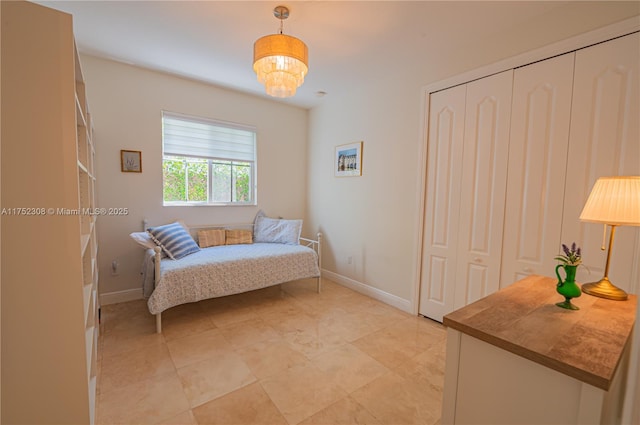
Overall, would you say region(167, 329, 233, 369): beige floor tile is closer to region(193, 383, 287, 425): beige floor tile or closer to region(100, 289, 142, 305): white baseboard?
region(193, 383, 287, 425): beige floor tile

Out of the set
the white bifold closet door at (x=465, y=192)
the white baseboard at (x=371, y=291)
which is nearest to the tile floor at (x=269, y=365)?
the white baseboard at (x=371, y=291)

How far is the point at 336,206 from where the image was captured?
12.7 ft

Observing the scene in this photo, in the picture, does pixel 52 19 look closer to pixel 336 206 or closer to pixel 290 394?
pixel 290 394

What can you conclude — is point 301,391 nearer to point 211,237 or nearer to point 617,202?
point 617,202

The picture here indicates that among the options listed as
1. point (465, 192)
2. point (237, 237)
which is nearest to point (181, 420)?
point (237, 237)

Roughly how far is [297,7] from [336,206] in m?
2.37

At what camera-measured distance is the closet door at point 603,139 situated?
167cm

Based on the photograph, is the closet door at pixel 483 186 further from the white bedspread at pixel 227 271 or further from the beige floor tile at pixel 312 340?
the white bedspread at pixel 227 271

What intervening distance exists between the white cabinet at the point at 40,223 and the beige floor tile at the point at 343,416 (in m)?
1.11

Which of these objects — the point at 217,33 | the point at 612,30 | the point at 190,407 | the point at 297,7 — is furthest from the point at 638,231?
the point at 217,33

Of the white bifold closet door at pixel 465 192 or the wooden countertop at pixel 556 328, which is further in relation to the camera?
the white bifold closet door at pixel 465 192

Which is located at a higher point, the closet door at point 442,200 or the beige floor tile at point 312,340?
the closet door at point 442,200

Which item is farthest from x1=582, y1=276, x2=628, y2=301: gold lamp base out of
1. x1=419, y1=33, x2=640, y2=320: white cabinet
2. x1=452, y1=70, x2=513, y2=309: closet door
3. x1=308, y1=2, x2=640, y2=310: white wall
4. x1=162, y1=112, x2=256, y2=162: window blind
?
x1=162, y1=112, x2=256, y2=162: window blind

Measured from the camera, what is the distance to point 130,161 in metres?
3.05
